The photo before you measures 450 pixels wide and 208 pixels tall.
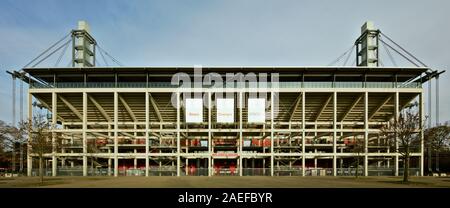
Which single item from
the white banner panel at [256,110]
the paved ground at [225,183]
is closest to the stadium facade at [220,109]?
the white banner panel at [256,110]

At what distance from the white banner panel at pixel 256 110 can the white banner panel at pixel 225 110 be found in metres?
3.21

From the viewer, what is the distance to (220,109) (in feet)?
202

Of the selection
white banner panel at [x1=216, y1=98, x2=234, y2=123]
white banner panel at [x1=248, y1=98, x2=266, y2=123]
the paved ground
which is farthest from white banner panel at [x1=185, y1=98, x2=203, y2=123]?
the paved ground

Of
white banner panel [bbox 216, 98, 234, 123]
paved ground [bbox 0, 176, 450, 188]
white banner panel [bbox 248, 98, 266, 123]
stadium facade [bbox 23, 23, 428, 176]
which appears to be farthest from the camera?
white banner panel [bbox 248, 98, 266, 123]

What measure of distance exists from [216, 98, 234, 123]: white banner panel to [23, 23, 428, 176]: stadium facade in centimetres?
18

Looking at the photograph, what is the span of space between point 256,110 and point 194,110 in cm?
1105

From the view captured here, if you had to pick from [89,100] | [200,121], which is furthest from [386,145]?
[89,100]

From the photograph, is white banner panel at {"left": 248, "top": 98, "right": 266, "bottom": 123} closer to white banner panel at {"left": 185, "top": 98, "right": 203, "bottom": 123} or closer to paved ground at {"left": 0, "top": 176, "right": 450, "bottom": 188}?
white banner panel at {"left": 185, "top": 98, "right": 203, "bottom": 123}

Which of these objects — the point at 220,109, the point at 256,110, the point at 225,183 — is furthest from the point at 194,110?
the point at 225,183

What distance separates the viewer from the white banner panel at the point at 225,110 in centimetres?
6050

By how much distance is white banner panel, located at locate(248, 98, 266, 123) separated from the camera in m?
60.9

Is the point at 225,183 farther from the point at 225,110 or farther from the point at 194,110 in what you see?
the point at 194,110

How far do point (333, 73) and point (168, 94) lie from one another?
1156 inches

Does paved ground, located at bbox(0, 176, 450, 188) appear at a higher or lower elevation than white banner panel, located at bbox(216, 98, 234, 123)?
lower
